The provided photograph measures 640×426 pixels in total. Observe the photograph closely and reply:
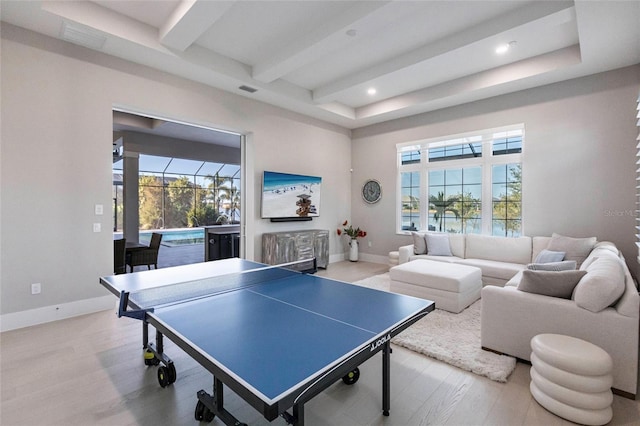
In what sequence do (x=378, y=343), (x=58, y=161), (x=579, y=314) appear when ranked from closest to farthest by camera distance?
(x=378, y=343), (x=579, y=314), (x=58, y=161)

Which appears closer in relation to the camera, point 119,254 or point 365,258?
point 119,254

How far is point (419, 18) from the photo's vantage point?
3387 millimetres

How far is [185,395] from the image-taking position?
6.88 feet

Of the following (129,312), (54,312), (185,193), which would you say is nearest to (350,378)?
(129,312)

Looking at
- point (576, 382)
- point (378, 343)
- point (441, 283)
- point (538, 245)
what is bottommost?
point (576, 382)

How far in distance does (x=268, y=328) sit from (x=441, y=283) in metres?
2.81

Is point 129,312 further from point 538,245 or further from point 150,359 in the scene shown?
point 538,245

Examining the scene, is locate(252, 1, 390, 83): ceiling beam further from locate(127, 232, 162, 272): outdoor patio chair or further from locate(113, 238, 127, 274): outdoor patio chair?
locate(127, 232, 162, 272): outdoor patio chair

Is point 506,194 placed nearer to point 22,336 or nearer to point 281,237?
point 281,237

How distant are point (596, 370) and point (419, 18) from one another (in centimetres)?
351

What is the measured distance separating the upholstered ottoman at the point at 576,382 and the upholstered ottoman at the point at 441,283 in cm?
160

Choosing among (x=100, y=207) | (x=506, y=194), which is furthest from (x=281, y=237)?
(x=506, y=194)

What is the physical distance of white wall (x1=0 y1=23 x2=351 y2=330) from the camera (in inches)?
126

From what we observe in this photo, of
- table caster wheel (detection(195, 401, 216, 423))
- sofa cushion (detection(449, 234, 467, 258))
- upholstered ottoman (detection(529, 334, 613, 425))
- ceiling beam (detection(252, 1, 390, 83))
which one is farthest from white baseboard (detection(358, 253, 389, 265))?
table caster wheel (detection(195, 401, 216, 423))
